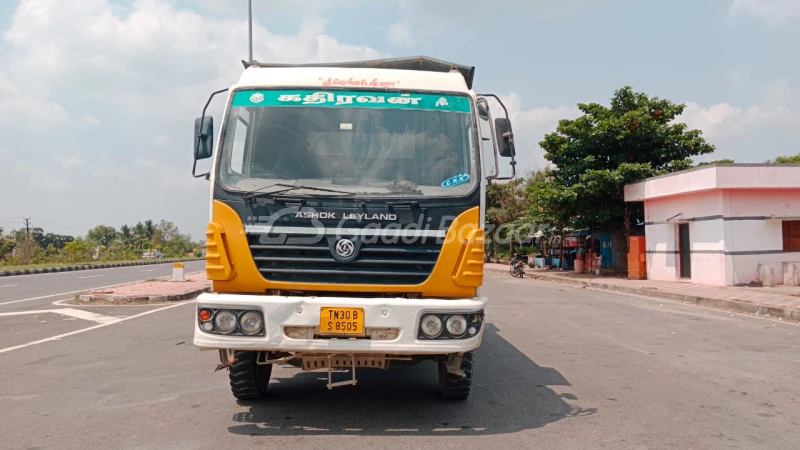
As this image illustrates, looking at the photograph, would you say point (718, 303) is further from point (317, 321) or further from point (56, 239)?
point (56, 239)

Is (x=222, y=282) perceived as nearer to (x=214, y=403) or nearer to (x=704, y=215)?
(x=214, y=403)

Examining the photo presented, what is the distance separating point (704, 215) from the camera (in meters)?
19.0

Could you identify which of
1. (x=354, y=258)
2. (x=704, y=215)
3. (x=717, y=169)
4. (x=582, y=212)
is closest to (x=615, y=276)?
(x=582, y=212)

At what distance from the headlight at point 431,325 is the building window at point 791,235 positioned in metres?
17.9

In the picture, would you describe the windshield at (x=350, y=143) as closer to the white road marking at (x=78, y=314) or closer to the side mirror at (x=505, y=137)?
the side mirror at (x=505, y=137)

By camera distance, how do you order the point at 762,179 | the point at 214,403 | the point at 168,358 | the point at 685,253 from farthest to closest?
the point at 685,253 → the point at 762,179 → the point at 168,358 → the point at 214,403

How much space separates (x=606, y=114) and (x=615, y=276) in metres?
6.38

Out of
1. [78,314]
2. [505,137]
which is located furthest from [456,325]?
[78,314]

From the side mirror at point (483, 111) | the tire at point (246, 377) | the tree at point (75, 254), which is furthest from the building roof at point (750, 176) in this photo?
the tree at point (75, 254)

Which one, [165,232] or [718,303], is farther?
[165,232]

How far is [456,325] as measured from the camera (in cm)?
441

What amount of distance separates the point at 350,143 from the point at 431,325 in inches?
63.1

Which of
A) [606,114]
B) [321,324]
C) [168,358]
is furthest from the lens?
[606,114]

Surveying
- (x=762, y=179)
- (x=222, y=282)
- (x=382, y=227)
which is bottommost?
(x=222, y=282)
